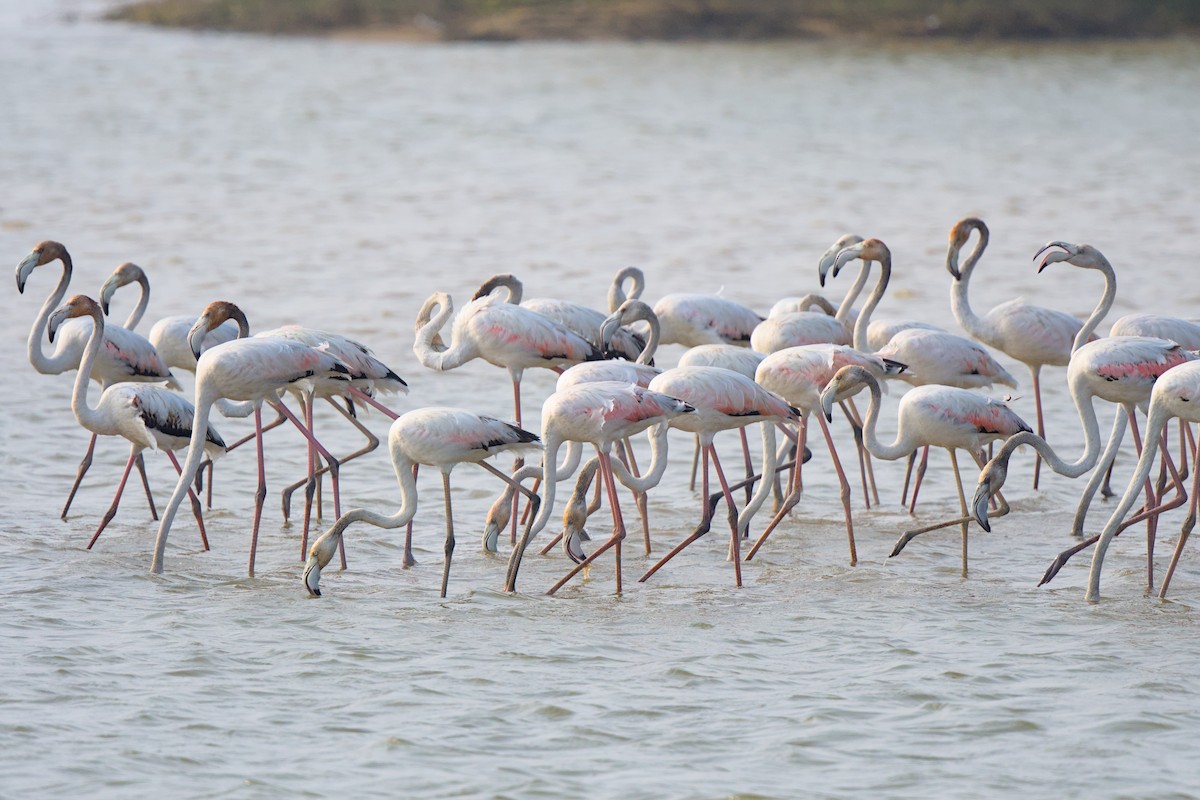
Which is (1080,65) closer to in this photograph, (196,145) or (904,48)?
(904,48)

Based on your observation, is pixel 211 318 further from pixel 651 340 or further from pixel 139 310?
pixel 651 340

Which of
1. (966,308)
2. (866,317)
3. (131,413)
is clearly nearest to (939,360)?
(866,317)

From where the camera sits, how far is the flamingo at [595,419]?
7.05 metres

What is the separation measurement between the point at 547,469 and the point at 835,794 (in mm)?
2461

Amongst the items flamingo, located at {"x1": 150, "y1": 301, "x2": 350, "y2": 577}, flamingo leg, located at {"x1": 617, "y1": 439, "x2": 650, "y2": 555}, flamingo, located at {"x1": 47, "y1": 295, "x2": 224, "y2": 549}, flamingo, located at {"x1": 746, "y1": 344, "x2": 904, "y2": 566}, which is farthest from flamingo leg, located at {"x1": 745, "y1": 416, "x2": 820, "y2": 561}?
flamingo, located at {"x1": 47, "y1": 295, "x2": 224, "y2": 549}

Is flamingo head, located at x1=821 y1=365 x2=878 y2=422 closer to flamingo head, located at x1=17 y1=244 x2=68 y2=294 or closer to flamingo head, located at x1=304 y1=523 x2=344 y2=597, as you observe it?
flamingo head, located at x1=304 y1=523 x2=344 y2=597

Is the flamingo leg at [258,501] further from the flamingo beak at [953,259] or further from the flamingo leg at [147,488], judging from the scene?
the flamingo beak at [953,259]

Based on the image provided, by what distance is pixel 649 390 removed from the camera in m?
7.22

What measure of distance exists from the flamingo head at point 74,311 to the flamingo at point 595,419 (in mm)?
2441

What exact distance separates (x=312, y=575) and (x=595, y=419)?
1.37m

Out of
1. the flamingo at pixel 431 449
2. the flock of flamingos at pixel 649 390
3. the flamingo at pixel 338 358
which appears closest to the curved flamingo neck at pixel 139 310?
the flock of flamingos at pixel 649 390

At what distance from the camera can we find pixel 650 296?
13.8 metres

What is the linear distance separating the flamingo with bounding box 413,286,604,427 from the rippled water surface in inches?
31.7

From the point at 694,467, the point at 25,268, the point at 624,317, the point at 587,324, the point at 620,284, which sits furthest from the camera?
the point at 620,284
